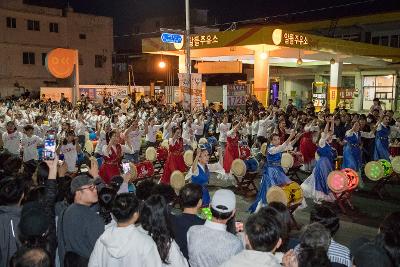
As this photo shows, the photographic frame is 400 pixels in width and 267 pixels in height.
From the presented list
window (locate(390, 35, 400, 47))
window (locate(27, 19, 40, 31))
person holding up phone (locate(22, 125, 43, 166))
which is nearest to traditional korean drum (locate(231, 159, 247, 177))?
person holding up phone (locate(22, 125, 43, 166))

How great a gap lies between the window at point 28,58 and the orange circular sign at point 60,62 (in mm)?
14239

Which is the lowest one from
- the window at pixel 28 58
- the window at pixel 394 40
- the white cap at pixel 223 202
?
the white cap at pixel 223 202

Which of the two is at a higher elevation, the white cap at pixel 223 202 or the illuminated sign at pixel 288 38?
the illuminated sign at pixel 288 38

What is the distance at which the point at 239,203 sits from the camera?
30.6 ft

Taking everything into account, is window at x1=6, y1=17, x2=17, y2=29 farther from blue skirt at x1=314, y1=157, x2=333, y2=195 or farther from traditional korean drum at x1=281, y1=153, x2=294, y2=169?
blue skirt at x1=314, y1=157, x2=333, y2=195

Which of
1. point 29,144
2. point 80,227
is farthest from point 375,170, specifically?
point 29,144

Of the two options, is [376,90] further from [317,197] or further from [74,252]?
[74,252]

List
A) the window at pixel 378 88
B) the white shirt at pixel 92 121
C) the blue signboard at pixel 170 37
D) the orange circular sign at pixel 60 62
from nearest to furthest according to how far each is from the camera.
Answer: the blue signboard at pixel 170 37, the white shirt at pixel 92 121, the orange circular sign at pixel 60 62, the window at pixel 378 88

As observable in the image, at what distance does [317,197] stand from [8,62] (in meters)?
30.9

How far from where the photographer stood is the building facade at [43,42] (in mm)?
33250

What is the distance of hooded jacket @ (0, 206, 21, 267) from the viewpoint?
3.76 metres

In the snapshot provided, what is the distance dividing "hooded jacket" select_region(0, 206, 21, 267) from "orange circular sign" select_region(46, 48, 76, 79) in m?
18.5

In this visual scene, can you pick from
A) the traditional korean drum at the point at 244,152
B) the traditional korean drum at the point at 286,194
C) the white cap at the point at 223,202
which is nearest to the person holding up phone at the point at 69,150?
the traditional korean drum at the point at 244,152

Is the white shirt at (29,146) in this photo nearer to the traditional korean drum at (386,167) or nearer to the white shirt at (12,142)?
the white shirt at (12,142)
